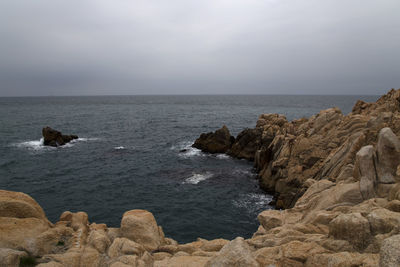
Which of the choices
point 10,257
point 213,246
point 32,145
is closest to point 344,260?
point 213,246

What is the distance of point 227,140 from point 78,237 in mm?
43594

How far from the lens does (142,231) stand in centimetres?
1424

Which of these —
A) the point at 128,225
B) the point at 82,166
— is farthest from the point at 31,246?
the point at 82,166

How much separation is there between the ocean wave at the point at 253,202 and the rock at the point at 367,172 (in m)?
15.7

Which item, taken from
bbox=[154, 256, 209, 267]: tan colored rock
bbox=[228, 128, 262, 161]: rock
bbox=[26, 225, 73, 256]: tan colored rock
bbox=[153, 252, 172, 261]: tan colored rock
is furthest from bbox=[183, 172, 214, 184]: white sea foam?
bbox=[154, 256, 209, 267]: tan colored rock

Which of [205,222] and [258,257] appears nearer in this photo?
[258,257]

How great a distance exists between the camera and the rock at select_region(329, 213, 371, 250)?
9258 mm

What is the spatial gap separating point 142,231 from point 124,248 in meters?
1.77

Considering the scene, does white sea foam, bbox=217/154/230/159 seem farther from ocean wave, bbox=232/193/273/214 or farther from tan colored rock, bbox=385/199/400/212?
tan colored rock, bbox=385/199/400/212

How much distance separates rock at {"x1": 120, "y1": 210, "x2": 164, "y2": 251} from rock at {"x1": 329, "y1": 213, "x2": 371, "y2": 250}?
29.9ft

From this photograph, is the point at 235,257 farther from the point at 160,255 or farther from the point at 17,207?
the point at 17,207

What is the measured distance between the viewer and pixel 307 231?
12273 mm

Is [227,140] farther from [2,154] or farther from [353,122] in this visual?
[2,154]

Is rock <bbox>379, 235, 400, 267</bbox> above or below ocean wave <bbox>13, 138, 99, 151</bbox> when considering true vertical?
above
